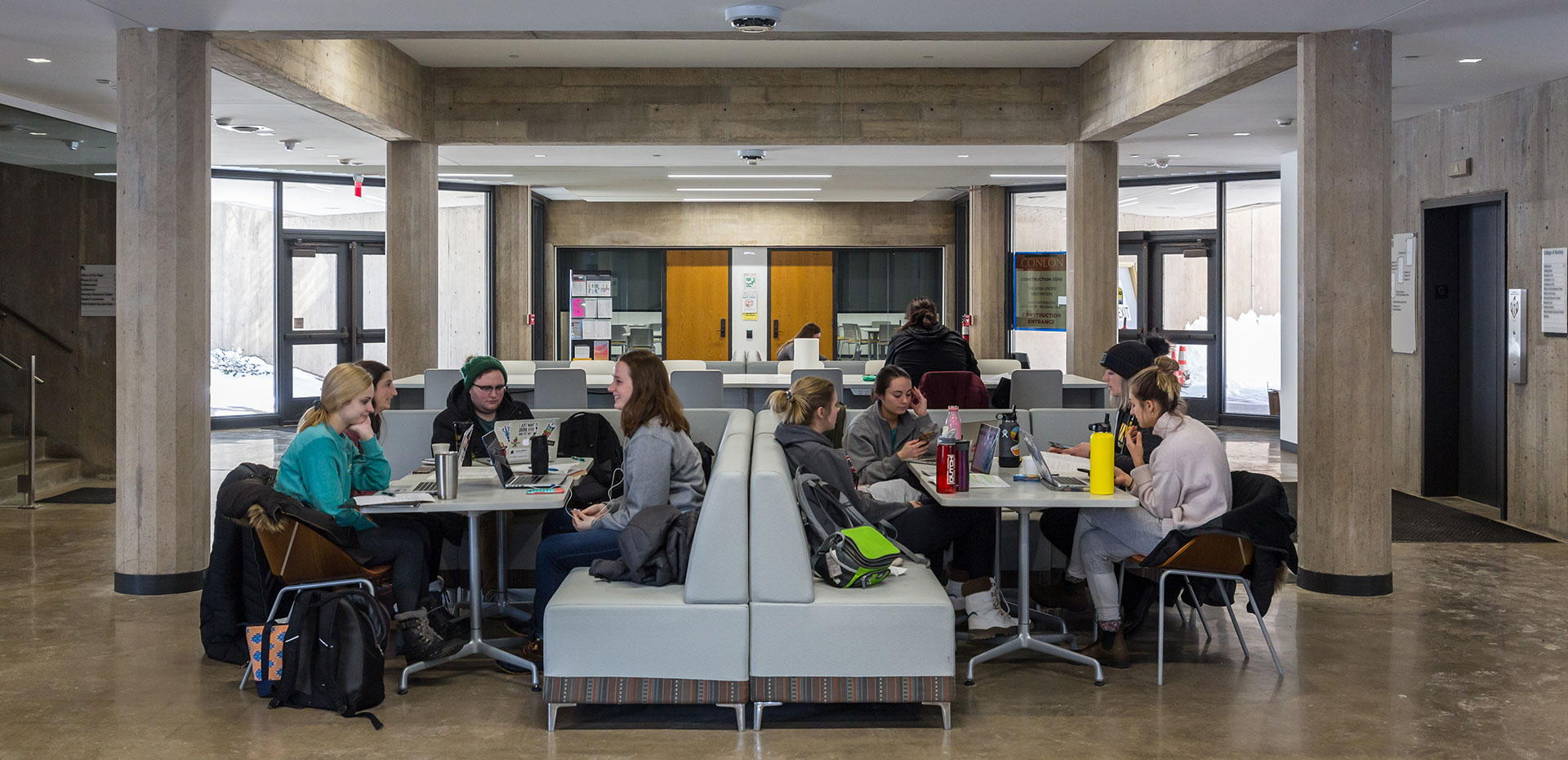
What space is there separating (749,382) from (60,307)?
594 cm

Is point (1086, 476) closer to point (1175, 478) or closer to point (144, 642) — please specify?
point (1175, 478)

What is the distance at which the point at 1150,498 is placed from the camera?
4.82 metres

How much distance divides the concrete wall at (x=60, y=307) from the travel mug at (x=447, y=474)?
7337mm

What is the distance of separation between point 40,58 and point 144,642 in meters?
4.25

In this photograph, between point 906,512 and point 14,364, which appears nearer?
point 906,512

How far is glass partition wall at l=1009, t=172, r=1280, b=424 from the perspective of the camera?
14.0 m

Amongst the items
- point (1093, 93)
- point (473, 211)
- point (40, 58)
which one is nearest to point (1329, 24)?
point (1093, 93)

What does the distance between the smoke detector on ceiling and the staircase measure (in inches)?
267

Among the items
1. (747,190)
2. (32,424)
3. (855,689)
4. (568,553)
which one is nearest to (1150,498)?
(855,689)

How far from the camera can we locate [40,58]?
24.9 ft

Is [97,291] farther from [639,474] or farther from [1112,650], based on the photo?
[1112,650]

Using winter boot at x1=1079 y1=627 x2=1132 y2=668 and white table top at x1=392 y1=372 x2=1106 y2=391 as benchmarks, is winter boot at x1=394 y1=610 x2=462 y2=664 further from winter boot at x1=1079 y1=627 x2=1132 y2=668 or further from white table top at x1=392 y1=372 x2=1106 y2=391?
white table top at x1=392 y1=372 x2=1106 y2=391

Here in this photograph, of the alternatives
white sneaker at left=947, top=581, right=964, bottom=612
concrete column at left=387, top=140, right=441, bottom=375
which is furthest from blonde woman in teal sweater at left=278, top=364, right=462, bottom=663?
concrete column at left=387, top=140, right=441, bottom=375

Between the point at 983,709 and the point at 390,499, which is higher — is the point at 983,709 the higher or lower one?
the lower one
